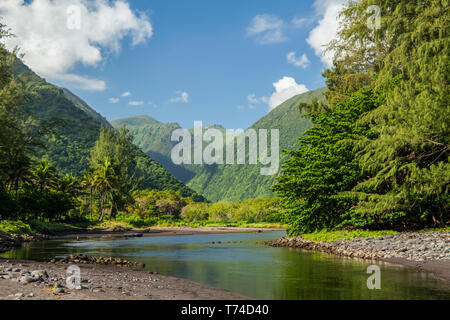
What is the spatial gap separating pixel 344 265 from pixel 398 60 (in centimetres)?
1079

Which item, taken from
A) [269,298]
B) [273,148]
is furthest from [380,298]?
[273,148]

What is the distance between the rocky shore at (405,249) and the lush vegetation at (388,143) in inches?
73.1

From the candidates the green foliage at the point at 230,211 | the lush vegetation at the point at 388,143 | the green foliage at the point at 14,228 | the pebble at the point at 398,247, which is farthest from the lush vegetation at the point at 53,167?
the pebble at the point at 398,247

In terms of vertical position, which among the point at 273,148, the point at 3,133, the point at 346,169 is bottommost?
the point at 346,169

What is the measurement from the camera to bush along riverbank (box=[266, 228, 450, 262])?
1841 cm

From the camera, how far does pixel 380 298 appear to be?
1154cm

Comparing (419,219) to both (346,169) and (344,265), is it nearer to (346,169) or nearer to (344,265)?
(346,169)

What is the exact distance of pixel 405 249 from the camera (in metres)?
19.8

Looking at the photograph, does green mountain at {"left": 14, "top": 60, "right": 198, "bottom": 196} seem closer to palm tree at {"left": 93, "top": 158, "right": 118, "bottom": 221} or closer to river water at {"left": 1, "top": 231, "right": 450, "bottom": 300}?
palm tree at {"left": 93, "top": 158, "right": 118, "bottom": 221}

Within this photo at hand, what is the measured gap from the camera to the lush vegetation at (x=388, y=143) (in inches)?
698

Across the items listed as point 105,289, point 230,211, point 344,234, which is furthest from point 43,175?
point 230,211

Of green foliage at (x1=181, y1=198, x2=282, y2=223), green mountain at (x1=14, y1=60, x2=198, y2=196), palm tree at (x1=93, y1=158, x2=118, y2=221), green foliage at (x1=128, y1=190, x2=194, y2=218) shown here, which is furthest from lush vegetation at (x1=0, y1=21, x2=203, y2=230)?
green foliage at (x1=181, y1=198, x2=282, y2=223)
